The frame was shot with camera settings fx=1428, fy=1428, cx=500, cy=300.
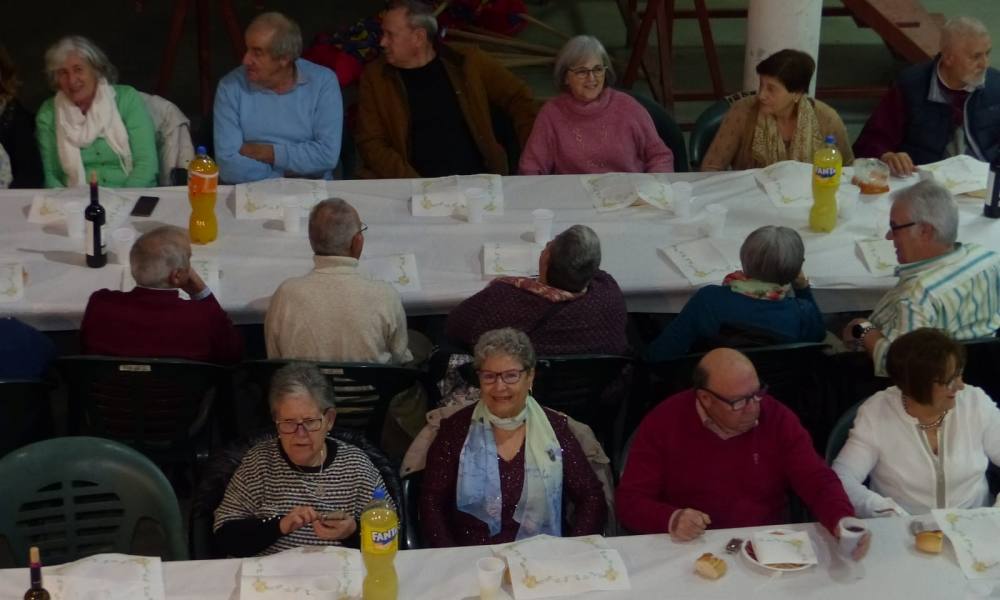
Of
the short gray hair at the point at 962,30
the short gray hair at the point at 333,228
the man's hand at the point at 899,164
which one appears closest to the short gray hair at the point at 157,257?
the short gray hair at the point at 333,228

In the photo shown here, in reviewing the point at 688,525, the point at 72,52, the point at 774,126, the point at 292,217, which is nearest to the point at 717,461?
the point at 688,525

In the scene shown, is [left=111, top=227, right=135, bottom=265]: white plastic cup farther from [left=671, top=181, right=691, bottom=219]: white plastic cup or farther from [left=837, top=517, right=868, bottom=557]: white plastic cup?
[left=837, top=517, right=868, bottom=557]: white plastic cup

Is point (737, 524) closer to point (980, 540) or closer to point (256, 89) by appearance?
point (980, 540)

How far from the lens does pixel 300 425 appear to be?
12.1 feet

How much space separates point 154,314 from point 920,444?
7.48 ft

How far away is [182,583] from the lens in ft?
11.1

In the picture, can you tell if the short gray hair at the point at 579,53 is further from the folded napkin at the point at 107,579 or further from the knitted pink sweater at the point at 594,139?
the folded napkin at the point at 107,579

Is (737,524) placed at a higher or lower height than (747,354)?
lower

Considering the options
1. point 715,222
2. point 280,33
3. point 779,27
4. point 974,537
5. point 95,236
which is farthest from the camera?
point 779,27

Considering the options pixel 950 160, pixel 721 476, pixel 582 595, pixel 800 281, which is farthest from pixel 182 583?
pixel 950 160

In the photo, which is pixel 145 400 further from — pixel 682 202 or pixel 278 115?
pixel 682 202

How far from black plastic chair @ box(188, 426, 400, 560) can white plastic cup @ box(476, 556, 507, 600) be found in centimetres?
50

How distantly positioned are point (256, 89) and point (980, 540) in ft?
11.5

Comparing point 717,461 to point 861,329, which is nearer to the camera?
point 717,461
